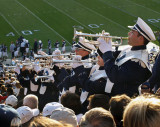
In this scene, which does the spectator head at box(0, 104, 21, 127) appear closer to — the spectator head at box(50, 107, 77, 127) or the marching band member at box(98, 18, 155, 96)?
the spectator head at box(50, 107, 77, 127)

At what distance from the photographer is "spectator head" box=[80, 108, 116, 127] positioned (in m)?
2.41

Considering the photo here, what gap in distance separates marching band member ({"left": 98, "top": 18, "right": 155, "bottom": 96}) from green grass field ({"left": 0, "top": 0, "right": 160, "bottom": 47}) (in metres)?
16.0

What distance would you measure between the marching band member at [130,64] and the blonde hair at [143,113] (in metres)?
1.76

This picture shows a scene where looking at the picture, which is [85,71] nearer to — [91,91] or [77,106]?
[91,91]

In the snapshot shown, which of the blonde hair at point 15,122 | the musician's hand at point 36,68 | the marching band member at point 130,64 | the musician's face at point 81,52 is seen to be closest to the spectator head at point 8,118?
the blonde hair at point 15,122

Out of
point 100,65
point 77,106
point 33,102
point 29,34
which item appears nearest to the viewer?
point 77,106

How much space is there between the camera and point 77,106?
3.82 meters

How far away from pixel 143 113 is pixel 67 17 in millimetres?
21335

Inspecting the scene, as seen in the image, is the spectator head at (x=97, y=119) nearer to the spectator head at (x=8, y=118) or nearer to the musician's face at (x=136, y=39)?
the spectator head at (x=8, y=118)

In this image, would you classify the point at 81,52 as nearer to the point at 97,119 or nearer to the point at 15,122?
the point at 97,119

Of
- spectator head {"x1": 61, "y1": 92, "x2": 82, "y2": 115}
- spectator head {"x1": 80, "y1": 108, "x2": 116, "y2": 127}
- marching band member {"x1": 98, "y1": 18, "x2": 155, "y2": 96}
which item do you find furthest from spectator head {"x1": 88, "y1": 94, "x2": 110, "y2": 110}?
spectator head {"x1": 80, "y1": 108, "x2": 116, "y2": 127}

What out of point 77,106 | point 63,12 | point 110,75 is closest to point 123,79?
point 110,75

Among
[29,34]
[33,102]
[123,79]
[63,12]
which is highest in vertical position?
[63,12]

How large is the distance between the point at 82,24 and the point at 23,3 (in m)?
5.73
